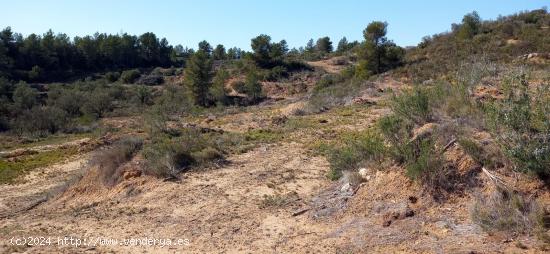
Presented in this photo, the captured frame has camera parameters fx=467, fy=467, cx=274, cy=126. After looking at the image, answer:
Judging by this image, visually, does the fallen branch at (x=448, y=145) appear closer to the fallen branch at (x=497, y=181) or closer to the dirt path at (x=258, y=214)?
the dirt path at (x=258, y=214)

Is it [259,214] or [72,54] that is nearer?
[259,214]

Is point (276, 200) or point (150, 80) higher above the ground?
point (150, 80)

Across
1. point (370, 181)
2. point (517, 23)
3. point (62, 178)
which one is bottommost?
point (62, 178)

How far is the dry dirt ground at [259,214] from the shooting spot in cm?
640

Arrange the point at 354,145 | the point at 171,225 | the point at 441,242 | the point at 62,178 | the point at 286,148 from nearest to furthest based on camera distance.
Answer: the point at 441,242 → the point at 171,225 → the point at 354,145 → the point at 286,148 → the point at 62,178

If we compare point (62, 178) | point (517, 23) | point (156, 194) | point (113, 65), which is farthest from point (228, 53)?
point (156, 194)

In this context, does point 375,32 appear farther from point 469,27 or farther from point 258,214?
point 258,214

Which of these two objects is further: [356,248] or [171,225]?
[171,225]

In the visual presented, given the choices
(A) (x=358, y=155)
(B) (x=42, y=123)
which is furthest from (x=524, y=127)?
(B) (x=42, y=123)

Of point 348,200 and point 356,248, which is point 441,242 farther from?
point 348,200

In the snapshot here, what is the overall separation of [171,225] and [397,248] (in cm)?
428

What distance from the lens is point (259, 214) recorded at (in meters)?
8.40

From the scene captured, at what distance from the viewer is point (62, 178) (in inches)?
619

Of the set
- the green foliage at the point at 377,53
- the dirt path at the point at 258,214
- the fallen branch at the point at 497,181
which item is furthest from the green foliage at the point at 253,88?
the fallen branch at the point at 497,181
